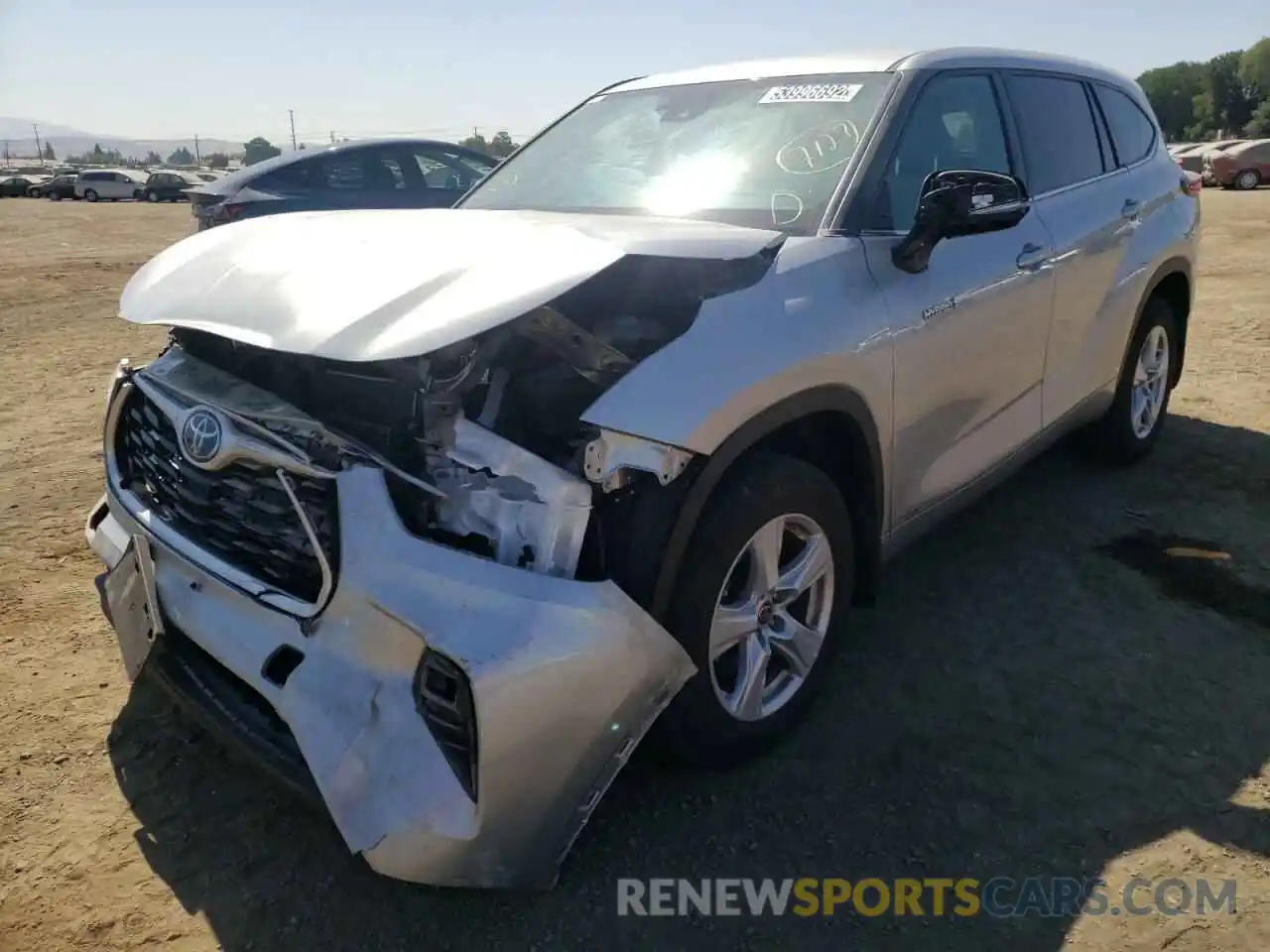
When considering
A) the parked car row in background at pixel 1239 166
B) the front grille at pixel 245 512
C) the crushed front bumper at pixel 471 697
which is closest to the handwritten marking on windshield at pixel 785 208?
the crushed front bumper at pixel 471 697

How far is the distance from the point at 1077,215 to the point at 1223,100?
89.3m

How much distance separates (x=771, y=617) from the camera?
2.71 metres

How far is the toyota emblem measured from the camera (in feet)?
7.73

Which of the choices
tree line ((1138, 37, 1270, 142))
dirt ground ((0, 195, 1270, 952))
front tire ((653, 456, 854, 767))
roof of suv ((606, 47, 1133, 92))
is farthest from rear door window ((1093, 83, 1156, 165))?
tree line ((1138, 37, 1270, 142))

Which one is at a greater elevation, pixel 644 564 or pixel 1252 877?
pixel 644 564

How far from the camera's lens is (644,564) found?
2.23 meters

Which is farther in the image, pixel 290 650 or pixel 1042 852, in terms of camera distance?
pixel 1042 852

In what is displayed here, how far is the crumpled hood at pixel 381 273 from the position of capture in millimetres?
2152

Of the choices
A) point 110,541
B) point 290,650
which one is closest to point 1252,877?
point 290,650

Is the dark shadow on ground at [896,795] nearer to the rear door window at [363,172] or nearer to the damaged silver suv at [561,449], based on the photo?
the damaged silver suv at [561,449]

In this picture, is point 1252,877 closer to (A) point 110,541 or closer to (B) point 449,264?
(B) point 449,264

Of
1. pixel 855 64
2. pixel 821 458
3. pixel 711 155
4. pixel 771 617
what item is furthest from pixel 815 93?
pixel 771 617

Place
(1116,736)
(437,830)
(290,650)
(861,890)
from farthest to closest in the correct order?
(1116,736), (861,890), (290,650), (437,830)

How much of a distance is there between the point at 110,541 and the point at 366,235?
111cm
